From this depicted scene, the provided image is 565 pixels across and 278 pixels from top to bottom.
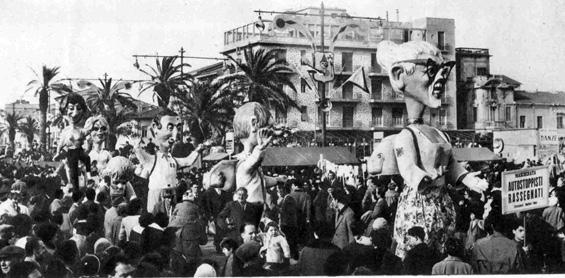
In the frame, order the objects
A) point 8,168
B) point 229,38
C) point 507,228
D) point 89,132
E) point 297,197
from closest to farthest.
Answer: point 507,228 < point 297,197 < point 89,132 < point 8,168 < point 229,38

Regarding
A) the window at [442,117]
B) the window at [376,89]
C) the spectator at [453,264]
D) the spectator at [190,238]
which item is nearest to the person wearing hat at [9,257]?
the spectator at [190,238]

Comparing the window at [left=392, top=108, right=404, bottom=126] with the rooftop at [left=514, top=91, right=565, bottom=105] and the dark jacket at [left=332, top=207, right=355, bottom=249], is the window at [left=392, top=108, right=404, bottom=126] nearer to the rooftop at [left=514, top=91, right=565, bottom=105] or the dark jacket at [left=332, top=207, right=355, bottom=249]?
the rooftop at [left=514, top=91, right=565, bottom=105]

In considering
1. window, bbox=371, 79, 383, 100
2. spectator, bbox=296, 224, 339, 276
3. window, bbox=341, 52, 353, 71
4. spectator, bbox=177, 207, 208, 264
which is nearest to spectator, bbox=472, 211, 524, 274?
spectator, bbox=296, 224, 339, 276

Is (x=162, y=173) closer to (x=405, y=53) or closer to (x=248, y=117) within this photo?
(x=248, y=117)

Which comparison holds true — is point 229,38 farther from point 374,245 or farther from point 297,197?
point 374,245

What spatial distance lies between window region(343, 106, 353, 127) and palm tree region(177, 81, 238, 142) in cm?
1670

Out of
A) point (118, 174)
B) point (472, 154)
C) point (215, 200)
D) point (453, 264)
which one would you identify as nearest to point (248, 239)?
point (215, 200)

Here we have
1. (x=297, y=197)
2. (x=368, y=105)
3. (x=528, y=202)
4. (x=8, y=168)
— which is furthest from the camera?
(x=368, y=105)

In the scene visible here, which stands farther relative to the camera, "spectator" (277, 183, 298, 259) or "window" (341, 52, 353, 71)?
"window" (341, 52, 353, 71)

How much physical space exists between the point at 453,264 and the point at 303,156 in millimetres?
13962

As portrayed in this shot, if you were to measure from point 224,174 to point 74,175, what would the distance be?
267 centimetres

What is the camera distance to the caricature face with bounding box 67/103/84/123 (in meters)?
9.99

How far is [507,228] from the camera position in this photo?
6.20 m

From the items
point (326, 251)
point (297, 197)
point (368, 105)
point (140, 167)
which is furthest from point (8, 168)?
point (368, 105)
